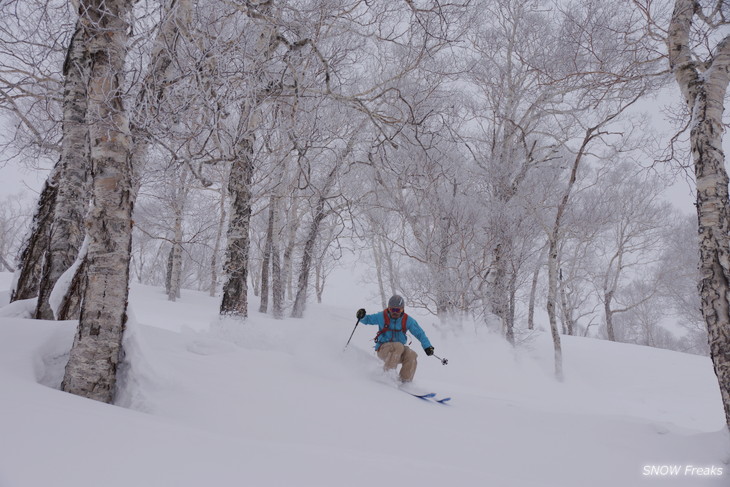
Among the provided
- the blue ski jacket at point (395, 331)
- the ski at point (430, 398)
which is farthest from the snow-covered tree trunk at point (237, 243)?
the ski at point (430, 398)

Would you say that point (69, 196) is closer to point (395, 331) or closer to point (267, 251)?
point (395, 331)

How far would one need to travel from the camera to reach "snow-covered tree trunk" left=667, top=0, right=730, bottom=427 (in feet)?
11.7

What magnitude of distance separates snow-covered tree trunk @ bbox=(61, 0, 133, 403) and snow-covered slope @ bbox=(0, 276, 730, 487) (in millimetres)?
234

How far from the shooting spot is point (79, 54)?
403cm

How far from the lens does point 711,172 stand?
12.4 ft

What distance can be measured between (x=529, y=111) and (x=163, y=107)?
11432 mm

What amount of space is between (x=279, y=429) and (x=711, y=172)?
4597 mm

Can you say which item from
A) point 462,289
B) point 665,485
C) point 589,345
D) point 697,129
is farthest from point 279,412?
point 589,345

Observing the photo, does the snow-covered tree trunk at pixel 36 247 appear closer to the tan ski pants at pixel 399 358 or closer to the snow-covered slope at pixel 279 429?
the snow-covered slope at pixel 279 429

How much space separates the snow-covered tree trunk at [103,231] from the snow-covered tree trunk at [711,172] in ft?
16.8

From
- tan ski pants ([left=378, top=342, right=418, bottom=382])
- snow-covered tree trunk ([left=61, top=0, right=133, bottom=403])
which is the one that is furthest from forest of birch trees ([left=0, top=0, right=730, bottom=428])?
tan ski pants ([left=378, top=342, right=418, bottom=382])

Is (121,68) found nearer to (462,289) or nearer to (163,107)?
(163,107)

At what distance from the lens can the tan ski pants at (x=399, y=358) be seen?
558cm

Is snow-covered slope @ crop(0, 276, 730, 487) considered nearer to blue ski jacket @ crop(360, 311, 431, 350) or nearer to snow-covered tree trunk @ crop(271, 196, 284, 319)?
blue ski jacket @ crop(360, 311, 431, 350)
